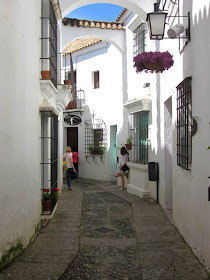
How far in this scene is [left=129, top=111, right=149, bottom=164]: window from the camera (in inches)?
429

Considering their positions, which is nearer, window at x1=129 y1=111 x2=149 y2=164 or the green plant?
window at x1=129 y1=111 x2=149 y2=164

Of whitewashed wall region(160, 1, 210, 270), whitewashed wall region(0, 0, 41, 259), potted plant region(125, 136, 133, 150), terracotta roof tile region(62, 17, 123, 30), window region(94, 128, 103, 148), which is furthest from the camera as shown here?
window region(94, 128, 103, 148)

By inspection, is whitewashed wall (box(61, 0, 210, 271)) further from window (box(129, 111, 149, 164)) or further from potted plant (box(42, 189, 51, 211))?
potted plant (box(42, 189, 51, 211))

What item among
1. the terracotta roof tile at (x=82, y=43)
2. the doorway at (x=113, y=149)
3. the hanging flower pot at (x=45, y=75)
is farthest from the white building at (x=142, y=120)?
the terracotta roof tile at (x=82, y=43)

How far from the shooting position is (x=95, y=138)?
630 inches

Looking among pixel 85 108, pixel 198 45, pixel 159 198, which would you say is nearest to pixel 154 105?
pixel 159 198

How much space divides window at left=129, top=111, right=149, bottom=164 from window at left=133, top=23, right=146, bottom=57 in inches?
79.2

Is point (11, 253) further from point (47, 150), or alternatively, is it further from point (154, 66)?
point (154, 66)

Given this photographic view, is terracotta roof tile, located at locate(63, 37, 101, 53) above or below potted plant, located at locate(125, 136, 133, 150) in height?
above

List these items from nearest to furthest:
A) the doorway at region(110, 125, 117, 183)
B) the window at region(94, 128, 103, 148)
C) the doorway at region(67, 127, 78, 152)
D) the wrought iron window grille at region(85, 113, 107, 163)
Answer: the doorway at region(110, 125, 117, 183) → the wrought iron window grille at region(85, 113, 107, 163) → the window at region(94, 128, 103, 148) → the doorway at region(67, 127, 78, 152)

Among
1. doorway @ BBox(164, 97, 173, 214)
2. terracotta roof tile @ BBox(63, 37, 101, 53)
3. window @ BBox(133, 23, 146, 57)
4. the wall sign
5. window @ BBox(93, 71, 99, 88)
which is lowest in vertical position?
Answer: doorway @ BBox(164, 97, 173, 214)

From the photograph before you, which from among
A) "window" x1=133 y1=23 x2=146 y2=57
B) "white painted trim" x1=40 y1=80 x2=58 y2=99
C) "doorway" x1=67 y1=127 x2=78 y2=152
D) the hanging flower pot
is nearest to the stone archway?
"window" x1=133 y1=23 x2=146 y2=57

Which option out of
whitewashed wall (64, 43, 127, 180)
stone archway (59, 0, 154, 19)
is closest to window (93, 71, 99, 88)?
whitewashed wall (64, 43, 127, 180)

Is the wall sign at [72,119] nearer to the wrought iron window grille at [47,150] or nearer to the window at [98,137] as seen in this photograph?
the window at [98,137]
